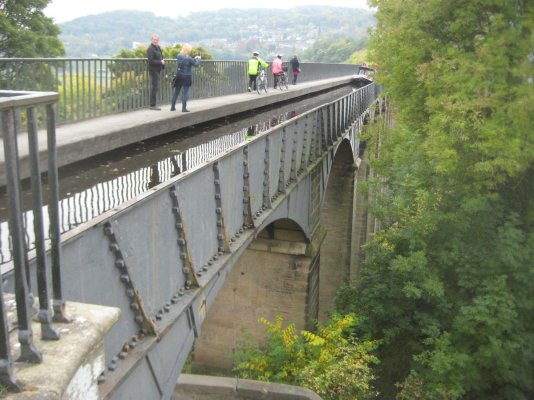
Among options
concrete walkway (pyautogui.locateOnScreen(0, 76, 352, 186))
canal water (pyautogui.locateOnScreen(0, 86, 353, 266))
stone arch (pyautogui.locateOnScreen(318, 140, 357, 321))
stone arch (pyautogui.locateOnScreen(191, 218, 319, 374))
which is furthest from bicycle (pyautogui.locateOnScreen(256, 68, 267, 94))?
canal water (pyautogui.locateOnScreen(0, 86, 353, 266))

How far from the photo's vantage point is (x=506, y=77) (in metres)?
12.7

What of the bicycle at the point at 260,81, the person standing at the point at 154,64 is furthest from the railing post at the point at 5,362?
the bicycle at the point at 260,81

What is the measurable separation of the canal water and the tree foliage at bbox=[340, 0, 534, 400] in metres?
4.66

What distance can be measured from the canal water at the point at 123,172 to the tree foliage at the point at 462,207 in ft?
15.3

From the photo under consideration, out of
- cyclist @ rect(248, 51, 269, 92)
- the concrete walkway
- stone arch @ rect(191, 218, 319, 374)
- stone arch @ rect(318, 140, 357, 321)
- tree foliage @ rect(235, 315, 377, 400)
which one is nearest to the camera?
the concrete walkway

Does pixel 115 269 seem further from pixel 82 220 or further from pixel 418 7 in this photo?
pixel 418 7

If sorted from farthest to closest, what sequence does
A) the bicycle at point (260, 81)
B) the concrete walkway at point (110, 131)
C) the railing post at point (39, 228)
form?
1. the bicycle at point (260, 81)
2. the concrete walkway at point (110, 131)
3. the railing post at point (39, 228)

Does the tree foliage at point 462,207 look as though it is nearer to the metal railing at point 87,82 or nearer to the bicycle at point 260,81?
the bicycle at point 260,81

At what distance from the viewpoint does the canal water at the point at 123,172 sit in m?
4.87

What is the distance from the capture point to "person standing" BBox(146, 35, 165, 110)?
11789 millimetres

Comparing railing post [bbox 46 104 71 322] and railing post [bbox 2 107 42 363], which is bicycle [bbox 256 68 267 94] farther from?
railing post [bbox 2 107 42 363]

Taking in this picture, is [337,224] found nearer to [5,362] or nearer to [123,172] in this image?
[123,172]

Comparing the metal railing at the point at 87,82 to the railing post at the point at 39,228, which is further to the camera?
the metal railing at the point at 87,82

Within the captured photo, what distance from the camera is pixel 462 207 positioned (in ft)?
45.1
